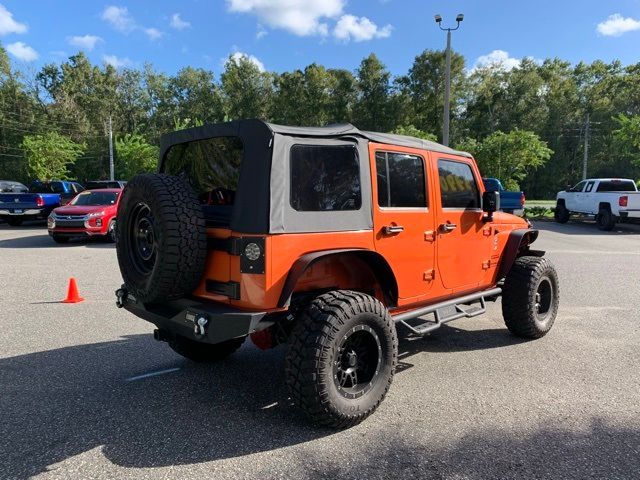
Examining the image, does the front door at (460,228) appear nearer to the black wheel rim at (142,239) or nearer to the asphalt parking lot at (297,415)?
the asphalt parking lot at (297,415)

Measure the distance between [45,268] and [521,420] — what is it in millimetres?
9267

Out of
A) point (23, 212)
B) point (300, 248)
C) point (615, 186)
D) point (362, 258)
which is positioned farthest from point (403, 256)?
point (615, 186)

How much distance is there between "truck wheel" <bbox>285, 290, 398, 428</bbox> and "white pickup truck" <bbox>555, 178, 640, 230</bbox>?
1715 centimetres

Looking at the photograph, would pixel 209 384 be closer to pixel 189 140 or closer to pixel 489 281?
pixel 189 140

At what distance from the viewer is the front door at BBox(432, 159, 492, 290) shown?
13.9ft

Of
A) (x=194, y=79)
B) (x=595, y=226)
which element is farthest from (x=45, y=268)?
(x=194, y=79)

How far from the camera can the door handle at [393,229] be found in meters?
3.61

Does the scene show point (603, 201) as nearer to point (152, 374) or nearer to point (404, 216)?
point (404, 216)

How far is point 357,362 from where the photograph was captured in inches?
132

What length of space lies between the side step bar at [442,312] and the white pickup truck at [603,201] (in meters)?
15.2

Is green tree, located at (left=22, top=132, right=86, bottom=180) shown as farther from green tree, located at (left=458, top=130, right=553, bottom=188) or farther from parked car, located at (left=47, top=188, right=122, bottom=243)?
green tree, located at (left=458, top=130, right=553, bottom=188)

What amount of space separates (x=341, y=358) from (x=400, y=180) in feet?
5.00

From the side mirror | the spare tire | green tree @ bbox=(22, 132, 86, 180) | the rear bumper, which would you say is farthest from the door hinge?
green tree @ bbox=(22, 132, 86, 180)

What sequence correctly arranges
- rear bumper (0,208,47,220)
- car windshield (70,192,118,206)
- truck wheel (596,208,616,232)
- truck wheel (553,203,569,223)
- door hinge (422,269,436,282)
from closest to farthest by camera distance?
1. door hinge (422,269,436,282)
2. car windshield (70,192,118,206)
3. rear bumper (0,208,47,220)
4. truck wheel (596,208,616,232)
5. truck wheel (553,203,569,223)
